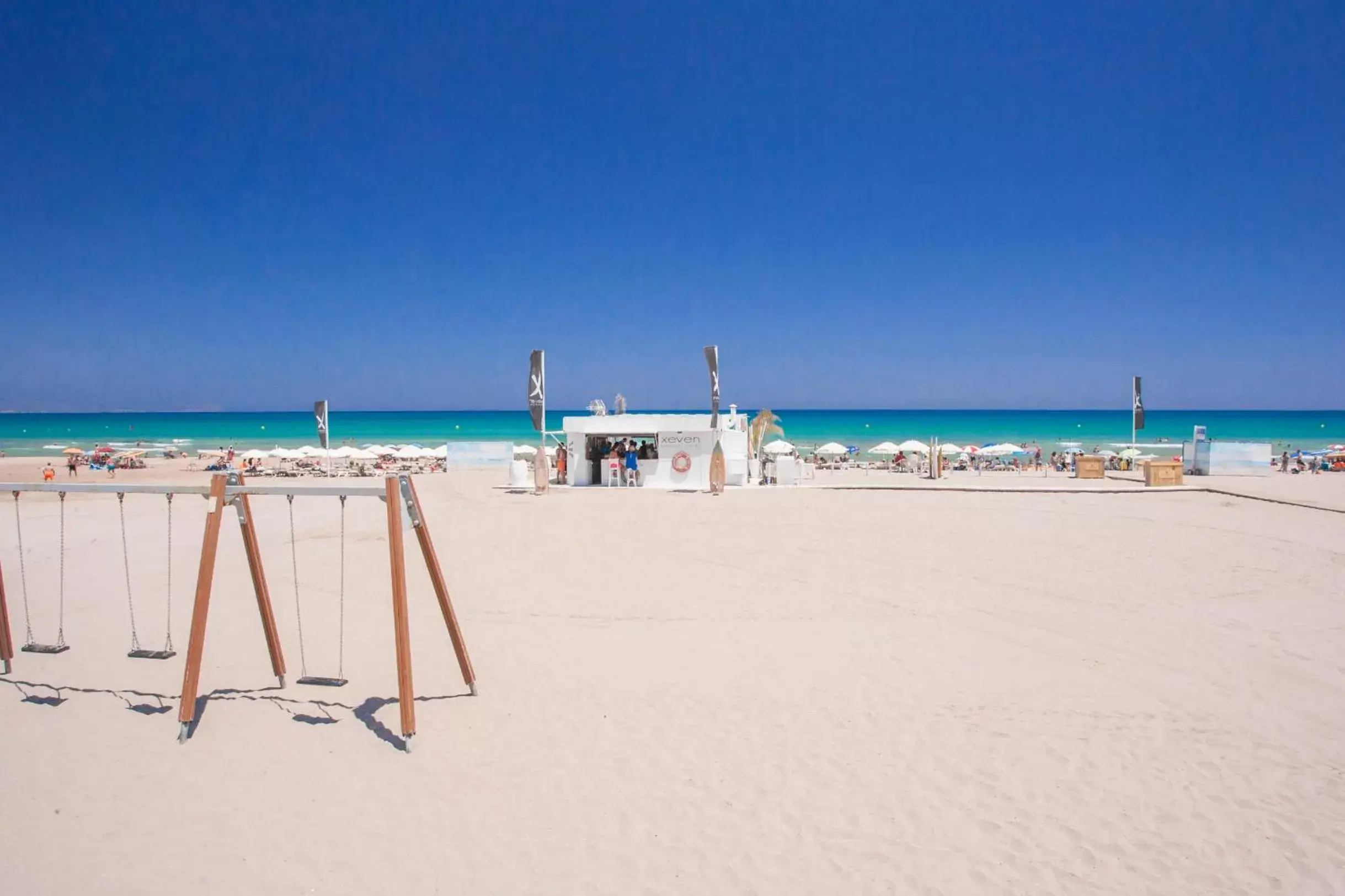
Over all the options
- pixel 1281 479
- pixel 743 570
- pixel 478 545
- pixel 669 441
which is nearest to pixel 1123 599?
pixel 743 570

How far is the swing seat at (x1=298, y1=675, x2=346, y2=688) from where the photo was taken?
5.76 meters

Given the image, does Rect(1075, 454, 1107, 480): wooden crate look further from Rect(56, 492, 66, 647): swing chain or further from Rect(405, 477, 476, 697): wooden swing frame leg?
Rect(56, 492, 66, 647): swing chain

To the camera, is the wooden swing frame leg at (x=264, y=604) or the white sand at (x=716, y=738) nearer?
the white sand at (x=716, y=738)

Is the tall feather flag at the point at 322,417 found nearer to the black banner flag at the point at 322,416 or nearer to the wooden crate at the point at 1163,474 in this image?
the black banner flag at the point at 322,416

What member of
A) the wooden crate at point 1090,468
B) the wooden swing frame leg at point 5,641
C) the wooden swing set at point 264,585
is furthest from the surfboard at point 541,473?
the wooden crate at point 1090,468

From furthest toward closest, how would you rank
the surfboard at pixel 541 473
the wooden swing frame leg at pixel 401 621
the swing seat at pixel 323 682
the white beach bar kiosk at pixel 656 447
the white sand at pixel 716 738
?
1. the white beach bar kiosk at pixel 656 447
2. the surfboard at pixel 541 473
3. the swing seat at pixel 323 682
4. the wooden swing frame leg at pixel 401 621
5. the white sand at pixel 716 738

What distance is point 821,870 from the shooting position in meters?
3.59

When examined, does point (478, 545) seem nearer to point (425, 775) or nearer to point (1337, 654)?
point (425, 775)

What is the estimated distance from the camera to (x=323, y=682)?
19.0 ft

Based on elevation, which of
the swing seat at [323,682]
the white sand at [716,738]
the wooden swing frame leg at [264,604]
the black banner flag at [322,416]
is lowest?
the white sand at [716,738]

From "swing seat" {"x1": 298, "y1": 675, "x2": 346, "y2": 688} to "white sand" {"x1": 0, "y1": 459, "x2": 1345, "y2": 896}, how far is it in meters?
0.09

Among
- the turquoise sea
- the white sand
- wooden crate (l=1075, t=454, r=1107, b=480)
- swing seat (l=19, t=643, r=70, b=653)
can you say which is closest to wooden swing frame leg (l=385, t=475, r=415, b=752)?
the white sand

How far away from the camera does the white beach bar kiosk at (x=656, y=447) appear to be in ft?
61.2

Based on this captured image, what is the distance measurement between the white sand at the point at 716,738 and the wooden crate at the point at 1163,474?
10322 mm
